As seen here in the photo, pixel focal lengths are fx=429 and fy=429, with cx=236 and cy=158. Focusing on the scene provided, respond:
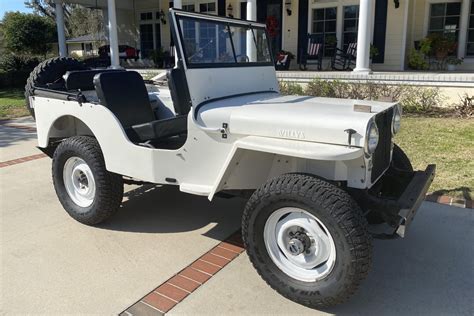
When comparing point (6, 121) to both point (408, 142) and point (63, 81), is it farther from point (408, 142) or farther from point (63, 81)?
point (408, 142)

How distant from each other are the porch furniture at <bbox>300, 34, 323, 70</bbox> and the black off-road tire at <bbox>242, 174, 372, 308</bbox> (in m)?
11.3

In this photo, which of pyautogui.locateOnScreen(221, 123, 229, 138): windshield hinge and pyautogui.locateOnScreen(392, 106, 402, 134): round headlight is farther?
pyautogui.locateOnScreen(392, 106, 402, 134): round headlight

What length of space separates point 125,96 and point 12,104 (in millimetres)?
8932

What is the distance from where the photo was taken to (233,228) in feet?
12.2

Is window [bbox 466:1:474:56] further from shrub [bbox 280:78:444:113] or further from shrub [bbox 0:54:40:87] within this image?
shrub [bbox 0:54:40:87]

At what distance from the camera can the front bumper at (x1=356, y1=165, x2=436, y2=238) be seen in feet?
8.30

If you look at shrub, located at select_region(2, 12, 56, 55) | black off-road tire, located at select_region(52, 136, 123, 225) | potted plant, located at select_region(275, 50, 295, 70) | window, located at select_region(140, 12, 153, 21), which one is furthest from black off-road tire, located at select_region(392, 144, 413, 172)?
shrub, located at select_region(2, 12, 56, 55)

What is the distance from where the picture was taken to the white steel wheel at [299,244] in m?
2.55

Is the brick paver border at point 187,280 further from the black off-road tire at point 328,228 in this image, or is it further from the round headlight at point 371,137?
the round headlight at point 371,137

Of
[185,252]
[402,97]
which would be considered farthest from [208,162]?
[402,97]

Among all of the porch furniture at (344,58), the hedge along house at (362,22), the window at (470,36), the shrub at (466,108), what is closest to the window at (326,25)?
the hedge along house at (362,22)

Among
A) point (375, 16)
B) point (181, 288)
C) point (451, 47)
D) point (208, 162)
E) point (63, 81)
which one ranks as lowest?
point (181, 288)

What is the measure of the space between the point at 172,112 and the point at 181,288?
79.5 inches

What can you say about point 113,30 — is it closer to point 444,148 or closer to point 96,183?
point 444,148
